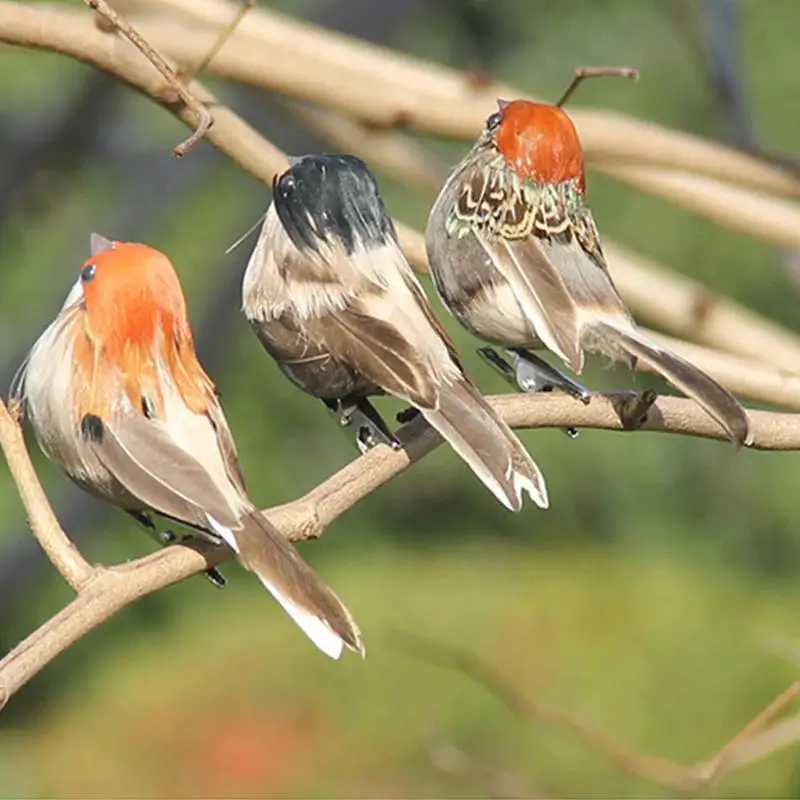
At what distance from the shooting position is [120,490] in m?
2.40

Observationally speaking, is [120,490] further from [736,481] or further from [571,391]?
[736,481]

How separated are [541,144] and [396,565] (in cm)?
419

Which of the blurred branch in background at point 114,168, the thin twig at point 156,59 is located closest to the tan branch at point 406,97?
the thin twig at point 156,59

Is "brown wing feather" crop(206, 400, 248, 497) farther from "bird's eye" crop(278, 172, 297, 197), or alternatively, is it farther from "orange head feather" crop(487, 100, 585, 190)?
"orange head feather" crop(487, 100, 585, 190)

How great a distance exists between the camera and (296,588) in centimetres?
211

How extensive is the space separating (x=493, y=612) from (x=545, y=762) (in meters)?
0.97

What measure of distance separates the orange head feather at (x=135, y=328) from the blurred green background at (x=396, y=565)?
2.48 m

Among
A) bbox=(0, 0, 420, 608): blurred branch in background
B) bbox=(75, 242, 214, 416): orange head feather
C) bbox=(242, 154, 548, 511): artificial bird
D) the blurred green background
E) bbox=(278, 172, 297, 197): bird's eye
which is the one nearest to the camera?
bbox=(75, 242, 214, 416): orange head feather

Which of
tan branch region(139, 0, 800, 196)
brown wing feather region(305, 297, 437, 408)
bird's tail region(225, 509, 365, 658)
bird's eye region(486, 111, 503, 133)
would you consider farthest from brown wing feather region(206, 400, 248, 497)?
tan branch region(139, 0, 800, 196)

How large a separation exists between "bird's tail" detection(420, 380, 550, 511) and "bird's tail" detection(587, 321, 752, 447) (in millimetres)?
216

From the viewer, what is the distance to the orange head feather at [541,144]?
270 centimetres

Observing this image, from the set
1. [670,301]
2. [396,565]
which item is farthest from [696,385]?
[396,565]

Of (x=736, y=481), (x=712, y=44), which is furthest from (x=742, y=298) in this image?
(x=712, y=44)

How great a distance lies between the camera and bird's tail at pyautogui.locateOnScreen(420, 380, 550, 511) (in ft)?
7.39
